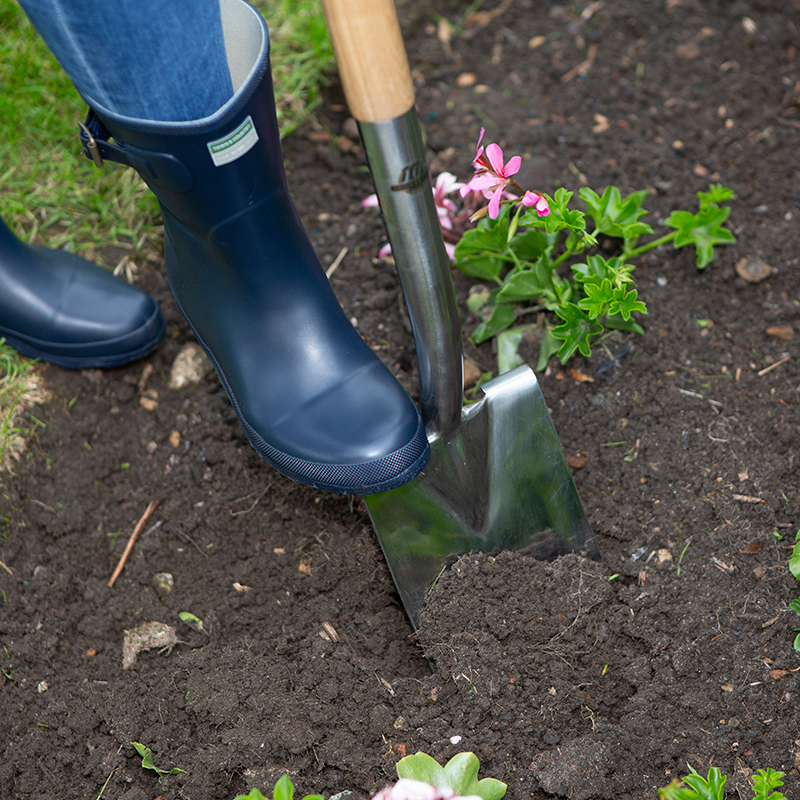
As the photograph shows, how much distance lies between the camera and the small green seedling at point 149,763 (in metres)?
1.22

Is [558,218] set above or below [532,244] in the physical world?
above

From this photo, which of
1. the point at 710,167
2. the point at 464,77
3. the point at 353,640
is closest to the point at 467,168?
the point at 464,77

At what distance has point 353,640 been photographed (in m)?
1.39

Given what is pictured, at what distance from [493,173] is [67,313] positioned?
100cm

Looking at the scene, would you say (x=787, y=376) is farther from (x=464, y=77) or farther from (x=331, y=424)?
(x=464, y=77)

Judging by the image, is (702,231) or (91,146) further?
(702,231)

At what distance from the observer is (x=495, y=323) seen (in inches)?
66.3

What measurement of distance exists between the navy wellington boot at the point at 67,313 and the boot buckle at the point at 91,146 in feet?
1.43

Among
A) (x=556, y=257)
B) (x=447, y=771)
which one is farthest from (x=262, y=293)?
(x=447, y=771)

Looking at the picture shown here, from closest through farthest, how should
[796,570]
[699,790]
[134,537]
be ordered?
[699,790] < [796,570] < [134,537]

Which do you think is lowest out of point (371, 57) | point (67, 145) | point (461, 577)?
point (461, 577)

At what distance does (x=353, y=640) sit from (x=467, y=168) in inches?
50.1

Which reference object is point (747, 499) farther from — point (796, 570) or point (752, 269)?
point (752, 269)

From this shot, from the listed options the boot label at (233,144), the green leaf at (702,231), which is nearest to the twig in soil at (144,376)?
the boot label at (233,144)
